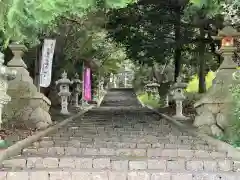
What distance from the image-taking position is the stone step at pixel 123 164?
22.3 feet

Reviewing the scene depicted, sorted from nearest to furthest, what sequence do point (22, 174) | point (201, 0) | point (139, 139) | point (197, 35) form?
point (22, 174) → point (201, 0) → point (139, 139) → point (197, 35)

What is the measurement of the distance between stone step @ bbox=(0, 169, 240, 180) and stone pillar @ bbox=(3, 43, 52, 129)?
183 inches

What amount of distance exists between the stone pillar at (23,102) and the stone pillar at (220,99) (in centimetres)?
409

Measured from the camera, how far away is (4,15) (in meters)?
6.30

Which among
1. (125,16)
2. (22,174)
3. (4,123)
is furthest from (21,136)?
(125,16)

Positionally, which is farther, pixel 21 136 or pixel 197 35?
pixel 197 35

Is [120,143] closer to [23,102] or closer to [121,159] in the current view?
[121,159]

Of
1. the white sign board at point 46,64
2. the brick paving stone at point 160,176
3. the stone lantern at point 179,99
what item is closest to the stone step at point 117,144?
the brick paving stone at point 160,176

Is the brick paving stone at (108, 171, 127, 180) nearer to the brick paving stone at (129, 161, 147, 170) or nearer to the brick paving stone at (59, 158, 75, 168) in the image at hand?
the brick paving stone at (129, 161, 147, 170)

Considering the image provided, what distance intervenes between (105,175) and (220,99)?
5397 millimetres

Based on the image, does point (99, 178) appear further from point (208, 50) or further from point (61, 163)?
point (208, 50)

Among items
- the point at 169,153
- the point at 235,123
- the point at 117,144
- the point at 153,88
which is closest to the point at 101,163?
the point at 169,153

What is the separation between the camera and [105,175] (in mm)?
6035

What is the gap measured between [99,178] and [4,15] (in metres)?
2.66
